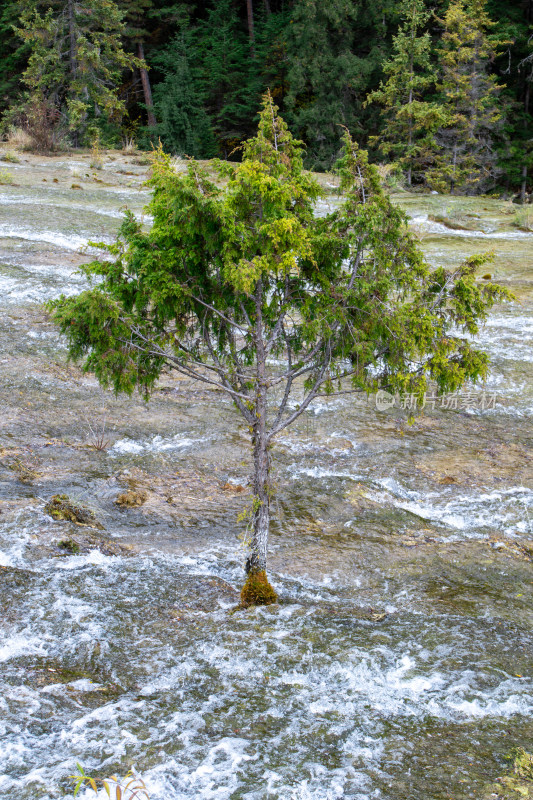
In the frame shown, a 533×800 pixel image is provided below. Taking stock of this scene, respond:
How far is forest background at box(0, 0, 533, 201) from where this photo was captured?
24328mm

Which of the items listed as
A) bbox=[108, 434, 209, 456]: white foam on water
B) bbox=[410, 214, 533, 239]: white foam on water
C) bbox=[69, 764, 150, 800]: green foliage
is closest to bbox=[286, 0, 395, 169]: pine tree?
bbox=[410, 214, 533, 239]: white foam on water

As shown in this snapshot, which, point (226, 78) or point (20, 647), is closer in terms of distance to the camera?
point (20, 647)

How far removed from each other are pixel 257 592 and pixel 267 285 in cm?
248

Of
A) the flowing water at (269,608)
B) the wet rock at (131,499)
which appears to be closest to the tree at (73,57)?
the flowing water at (269,608)

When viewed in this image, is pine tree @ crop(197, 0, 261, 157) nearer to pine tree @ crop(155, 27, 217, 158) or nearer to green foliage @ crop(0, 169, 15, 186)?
pine tree @ crop(155, 27, 217, 158)

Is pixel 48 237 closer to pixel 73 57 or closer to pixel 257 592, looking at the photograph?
pixel 257 592

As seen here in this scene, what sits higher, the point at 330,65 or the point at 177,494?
the point at 330,65

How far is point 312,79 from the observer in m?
27.4

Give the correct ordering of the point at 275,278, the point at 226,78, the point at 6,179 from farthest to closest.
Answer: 1. the point at 226,78
2. the point at 6,179
3. the point at 275,278

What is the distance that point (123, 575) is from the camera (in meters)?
5.62

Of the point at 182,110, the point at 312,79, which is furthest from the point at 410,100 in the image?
the point at 182,110

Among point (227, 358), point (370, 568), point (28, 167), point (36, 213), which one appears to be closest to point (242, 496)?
point (370, 568)

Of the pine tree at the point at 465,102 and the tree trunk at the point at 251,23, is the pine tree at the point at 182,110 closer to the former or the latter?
→ the tree trunk at the point at 251,23

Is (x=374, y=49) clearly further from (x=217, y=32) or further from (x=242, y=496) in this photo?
(x=242, y=496)
